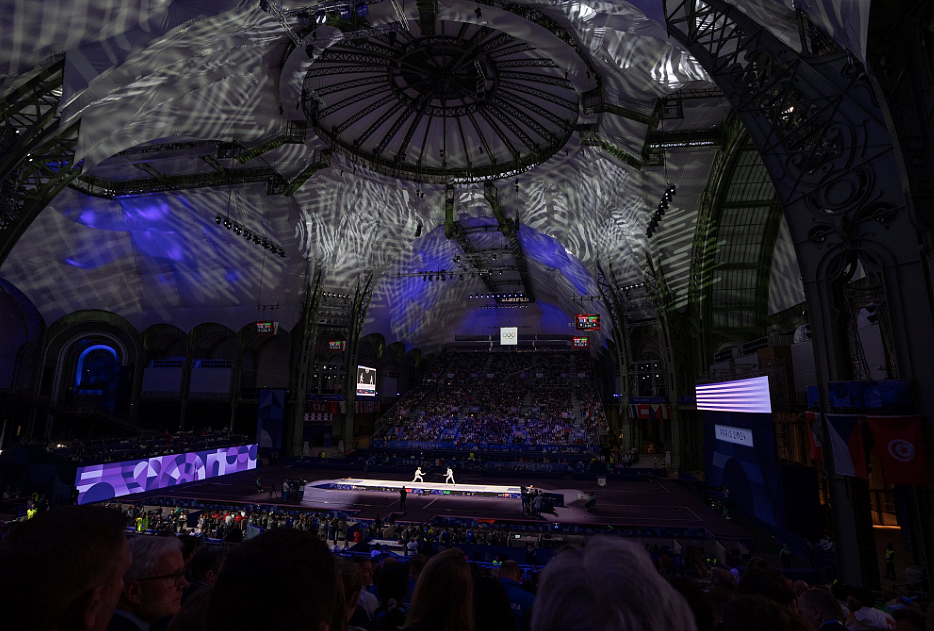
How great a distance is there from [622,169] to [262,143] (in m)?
19.9

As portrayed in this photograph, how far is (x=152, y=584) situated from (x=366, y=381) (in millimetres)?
44800

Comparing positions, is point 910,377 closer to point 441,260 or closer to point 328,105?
point 328,105

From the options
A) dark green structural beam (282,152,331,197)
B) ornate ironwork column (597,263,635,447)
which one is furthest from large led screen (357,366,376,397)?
ornate ironwork column (597,263,635,447)

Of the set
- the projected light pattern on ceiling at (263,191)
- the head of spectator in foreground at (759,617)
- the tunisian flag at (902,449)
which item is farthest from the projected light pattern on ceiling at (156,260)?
the head of spectator in foreground at (759,617)

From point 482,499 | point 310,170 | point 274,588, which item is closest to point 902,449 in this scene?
point 274,588

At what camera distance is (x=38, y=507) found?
806 inches

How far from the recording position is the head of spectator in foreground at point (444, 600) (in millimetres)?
2670

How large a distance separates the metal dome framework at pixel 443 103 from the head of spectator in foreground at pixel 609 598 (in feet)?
80.5

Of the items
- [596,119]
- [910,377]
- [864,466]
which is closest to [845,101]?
[910,377]

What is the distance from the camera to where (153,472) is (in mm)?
27328

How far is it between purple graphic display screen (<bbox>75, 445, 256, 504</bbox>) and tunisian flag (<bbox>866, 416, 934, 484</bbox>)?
29.5 m

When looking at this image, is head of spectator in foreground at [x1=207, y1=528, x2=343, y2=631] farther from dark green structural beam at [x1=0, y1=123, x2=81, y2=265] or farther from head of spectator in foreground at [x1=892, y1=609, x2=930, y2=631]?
dark green structural beam at [x1=0, y1=123, x2=81, y2=265]

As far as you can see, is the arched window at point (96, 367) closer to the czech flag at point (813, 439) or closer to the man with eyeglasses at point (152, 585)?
the man with eyeglasses at point (152, 585)

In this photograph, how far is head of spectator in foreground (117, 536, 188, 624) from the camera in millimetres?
3121
